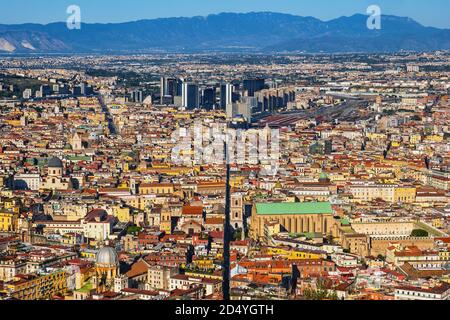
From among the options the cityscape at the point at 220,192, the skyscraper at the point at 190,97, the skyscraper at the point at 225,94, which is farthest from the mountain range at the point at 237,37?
the skyscraper at the point at 190,97

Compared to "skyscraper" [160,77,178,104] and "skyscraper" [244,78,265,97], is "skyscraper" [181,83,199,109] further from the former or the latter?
"skyscraper" [244,78,265,97]

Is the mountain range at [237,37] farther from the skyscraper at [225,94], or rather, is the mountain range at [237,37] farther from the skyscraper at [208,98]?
the skyscraper at [208,98]

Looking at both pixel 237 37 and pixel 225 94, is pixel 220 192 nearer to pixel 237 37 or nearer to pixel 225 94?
pixel 225 94

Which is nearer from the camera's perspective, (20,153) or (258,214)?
(258,214)

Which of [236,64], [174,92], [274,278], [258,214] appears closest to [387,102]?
[174,92]
